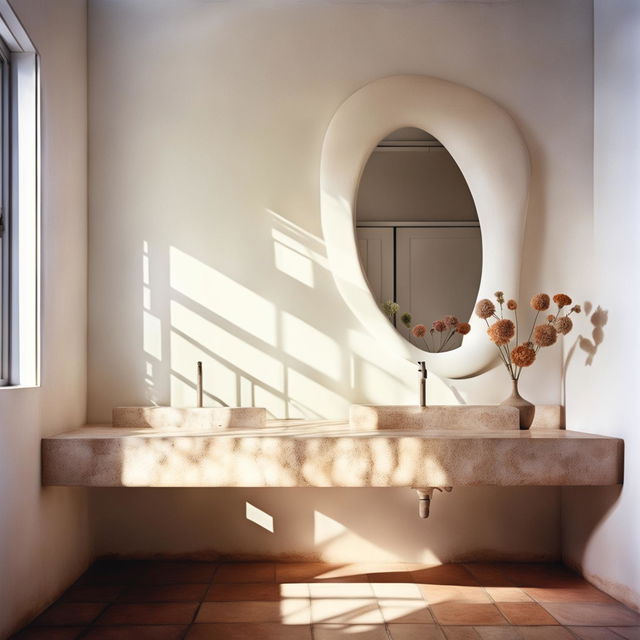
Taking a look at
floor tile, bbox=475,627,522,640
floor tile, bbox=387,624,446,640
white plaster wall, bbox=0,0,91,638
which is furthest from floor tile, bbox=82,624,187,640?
floor tile, bbox=475,627,522,640

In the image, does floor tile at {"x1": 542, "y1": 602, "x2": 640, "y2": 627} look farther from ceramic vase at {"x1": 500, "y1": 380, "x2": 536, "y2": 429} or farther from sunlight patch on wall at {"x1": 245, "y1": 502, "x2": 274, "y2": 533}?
sunlight patch on wall at {"x1": 245, "y1": 502, "x2": 274, "y2": 533}

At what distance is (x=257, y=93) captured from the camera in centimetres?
378

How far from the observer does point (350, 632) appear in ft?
9.23

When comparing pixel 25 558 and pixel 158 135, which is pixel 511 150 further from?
pixel 25 558

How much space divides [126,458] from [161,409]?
482mm

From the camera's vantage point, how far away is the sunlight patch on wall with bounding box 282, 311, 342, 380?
375 centimetres

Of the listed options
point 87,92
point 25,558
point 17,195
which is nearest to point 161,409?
point 25,558

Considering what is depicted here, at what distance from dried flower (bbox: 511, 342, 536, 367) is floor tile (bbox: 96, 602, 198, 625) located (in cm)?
184

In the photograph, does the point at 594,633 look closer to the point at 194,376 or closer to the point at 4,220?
the point at 194,376

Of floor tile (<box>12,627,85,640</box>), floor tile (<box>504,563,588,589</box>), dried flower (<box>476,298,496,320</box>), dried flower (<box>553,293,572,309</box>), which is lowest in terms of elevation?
floor tile (<box>504,563,588,589</box>)

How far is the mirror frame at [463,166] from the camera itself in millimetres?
3709

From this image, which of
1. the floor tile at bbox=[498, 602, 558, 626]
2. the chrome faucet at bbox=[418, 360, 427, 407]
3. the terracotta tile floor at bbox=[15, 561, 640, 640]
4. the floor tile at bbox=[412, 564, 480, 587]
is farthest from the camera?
the chrome faucet at bbox=[418, 360, 427, 407]

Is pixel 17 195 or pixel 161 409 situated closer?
pixel 17 195

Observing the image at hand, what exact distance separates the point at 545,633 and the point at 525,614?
216mm
